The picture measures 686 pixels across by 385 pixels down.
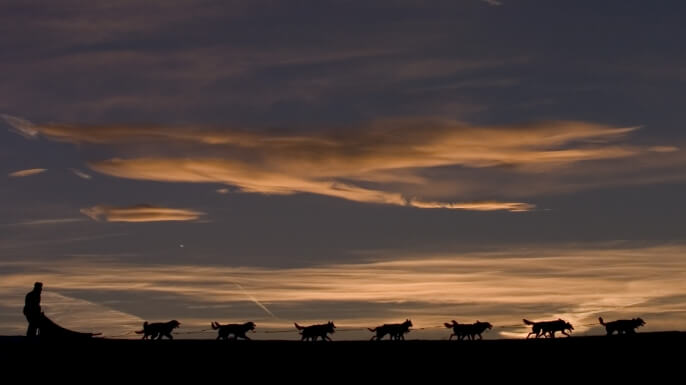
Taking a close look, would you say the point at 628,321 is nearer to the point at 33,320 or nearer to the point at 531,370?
the point at 531,370

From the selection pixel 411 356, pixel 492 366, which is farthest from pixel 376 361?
pixel 492 366

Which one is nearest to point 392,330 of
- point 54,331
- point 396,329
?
point 396,329

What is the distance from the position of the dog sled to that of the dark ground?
2.01 meters

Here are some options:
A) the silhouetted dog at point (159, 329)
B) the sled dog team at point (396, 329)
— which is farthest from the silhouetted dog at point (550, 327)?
the silhouetted dog at point (159, 329)

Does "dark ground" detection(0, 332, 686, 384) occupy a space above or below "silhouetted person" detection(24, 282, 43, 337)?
below

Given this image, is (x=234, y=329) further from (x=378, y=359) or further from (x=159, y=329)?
(x=378, y=359)

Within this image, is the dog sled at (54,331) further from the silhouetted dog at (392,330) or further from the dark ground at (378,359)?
the silhouetted dog at (392,330)

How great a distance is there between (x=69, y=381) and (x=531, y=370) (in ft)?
47.2

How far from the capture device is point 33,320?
38.8m

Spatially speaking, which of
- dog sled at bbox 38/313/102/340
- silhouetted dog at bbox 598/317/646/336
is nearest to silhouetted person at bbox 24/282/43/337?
dog sled at bbox 38/313/102/340

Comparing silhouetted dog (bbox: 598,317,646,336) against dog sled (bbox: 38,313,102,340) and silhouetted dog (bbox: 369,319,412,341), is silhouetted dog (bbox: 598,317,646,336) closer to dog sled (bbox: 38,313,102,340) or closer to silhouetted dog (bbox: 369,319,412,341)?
silhouetted dog (bbox: 369,319,412,341)

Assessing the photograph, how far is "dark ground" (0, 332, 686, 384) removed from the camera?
31.2 meters

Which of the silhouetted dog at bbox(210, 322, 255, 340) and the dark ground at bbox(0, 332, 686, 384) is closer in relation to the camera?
the dark ground at bbox(0, 332, 686, 384)

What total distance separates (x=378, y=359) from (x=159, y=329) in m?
13.7
